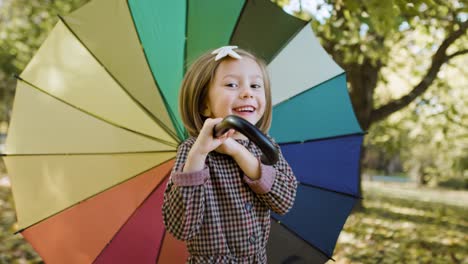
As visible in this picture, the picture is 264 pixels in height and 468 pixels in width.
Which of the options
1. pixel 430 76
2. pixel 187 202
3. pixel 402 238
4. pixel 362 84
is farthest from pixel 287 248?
pixel 362 84

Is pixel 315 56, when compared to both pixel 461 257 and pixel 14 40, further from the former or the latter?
pixel 14 40

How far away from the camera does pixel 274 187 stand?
1.96 meters

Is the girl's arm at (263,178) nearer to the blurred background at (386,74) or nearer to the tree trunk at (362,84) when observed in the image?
the blurred background at (386,74)

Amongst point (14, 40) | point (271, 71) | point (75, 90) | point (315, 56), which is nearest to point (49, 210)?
point (75, 90)

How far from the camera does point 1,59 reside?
13195 mm

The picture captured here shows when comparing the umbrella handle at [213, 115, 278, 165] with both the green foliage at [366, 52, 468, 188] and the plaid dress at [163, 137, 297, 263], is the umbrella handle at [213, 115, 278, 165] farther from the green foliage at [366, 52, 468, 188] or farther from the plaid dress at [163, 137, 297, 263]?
the green foliage at [366, 52, 468, 188]

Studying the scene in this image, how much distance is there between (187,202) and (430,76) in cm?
665

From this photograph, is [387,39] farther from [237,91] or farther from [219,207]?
[219,207]

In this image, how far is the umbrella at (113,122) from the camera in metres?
2.54

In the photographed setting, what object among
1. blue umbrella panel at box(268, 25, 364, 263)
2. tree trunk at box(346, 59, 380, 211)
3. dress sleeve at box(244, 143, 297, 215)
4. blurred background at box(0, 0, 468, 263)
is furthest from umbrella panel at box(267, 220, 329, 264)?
tree trunk at box(346, 59, 380, 211)

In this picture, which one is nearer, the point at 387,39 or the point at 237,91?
the point at 237,91

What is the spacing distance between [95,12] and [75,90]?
41 cm

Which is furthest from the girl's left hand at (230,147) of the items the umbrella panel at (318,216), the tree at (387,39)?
the tree at (387,39)

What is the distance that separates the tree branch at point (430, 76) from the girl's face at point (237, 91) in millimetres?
4580
